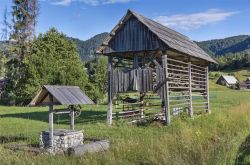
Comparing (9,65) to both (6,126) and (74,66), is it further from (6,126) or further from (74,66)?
(6,126)

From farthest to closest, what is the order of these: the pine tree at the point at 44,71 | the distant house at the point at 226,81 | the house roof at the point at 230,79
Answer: the house roof at the point at 230,79 → the distant house at the point at 226,81 → the pine tree at the point at 44,71

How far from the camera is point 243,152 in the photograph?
1106 centimetres

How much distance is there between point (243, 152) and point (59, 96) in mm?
5942

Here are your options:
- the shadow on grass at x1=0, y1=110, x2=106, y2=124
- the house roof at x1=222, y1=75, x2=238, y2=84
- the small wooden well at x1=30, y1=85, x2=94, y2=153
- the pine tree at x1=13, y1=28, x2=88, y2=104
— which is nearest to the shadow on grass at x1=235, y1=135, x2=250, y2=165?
the small wooden well at x1=30, y1=85, x2=94, y2=153

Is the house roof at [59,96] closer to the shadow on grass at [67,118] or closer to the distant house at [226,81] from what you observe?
the shadow on grass at [67,118]

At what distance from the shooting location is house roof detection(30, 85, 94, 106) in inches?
488

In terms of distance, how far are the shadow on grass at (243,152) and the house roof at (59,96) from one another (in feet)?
17.5

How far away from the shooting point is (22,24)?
49.2m

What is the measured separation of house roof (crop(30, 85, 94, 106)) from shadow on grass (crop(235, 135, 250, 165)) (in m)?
5.33

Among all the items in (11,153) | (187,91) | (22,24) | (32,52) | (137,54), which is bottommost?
(11,153)

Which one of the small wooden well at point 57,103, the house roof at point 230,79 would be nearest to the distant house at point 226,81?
the house roof at point 230,79

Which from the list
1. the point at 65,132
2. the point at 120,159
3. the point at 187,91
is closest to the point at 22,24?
the point at 187,91

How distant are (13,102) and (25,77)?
17.8ft

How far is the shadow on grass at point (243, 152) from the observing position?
9859 millimetres
